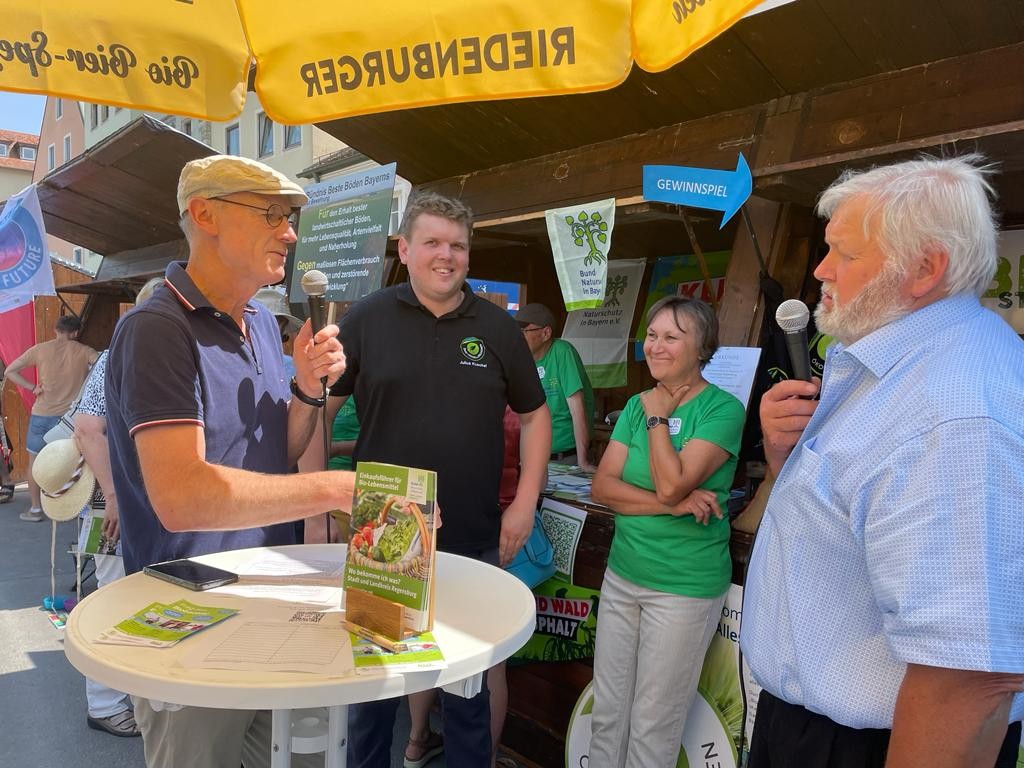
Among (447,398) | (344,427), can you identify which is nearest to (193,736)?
(447,398)

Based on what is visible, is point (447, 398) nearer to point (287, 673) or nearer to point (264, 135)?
point (287, 673)

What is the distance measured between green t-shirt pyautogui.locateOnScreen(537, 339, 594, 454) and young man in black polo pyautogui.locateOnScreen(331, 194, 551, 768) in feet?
6.13

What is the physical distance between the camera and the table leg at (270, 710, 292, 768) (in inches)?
57.0

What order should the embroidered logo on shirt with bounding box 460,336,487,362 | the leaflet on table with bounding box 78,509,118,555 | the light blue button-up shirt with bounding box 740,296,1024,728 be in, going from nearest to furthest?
the light blue button-up shirt with bounding box 740,296,1024,728
the embroidered logo on shirt with bounding box 460,336,487,362
the leaflet on table with bounding box 78,509,118,555

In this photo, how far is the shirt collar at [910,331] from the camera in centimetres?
132

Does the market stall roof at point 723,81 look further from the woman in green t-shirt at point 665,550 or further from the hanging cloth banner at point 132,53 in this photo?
the hanging cloth banner at point 132,53

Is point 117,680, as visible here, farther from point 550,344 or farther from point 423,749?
point 550,344

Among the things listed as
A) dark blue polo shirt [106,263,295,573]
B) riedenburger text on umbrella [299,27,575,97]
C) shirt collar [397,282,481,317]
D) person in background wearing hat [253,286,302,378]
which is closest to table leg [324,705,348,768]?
dark blue polo shirt [106,263,295,573]

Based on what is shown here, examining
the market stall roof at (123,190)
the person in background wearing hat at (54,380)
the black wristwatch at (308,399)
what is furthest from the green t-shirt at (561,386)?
the person in background wearing hat at (54,380)

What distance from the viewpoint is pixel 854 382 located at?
145 cm

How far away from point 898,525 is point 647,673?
5.00ft

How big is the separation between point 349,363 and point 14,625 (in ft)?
13.0

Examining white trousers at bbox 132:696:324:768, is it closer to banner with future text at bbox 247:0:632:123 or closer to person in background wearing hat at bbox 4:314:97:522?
banner with future text at bbox 247:0:632:123

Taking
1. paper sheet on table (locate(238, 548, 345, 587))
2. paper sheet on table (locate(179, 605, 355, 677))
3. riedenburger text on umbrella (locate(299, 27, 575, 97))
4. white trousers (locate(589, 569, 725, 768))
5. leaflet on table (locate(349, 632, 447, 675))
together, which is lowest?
white trousers (locate(589, 569, 725, 768))
